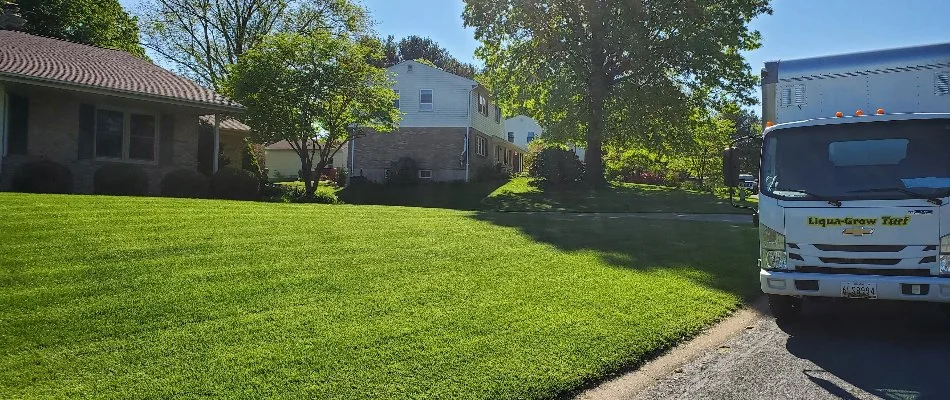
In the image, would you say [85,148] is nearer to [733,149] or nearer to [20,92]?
[20,92]

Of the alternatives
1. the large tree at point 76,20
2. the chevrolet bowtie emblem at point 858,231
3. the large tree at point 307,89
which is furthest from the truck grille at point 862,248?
the large tree at point 76,20

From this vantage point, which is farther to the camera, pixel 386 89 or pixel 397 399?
pixel 386 89

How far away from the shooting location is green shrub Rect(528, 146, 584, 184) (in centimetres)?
3045

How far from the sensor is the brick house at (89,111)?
51.4 feet

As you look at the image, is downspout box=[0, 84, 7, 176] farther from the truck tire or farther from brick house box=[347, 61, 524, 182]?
brick house box=[347, 61, 524, 182]

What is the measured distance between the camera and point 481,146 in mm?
36312

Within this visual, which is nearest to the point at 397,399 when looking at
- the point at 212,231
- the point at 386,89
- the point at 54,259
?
the point at 54,259

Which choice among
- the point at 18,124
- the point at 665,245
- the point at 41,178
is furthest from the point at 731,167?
the point at 18,124

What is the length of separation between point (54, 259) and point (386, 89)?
18274 mm

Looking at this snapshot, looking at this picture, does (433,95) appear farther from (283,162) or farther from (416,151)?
(283,162)

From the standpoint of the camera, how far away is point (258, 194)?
20.1m

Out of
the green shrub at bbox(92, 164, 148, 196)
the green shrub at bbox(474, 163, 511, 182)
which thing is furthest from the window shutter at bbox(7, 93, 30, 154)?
the green shrub at bbox(474, 163, 511, 182)

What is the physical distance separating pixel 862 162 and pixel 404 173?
26.4 meters

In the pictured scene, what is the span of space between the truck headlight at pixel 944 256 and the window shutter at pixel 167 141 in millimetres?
18782
